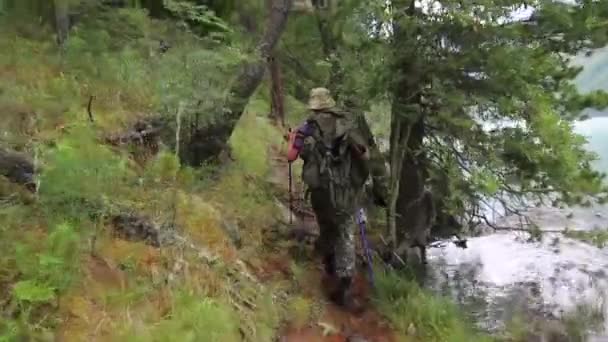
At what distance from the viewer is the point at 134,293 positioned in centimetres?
543

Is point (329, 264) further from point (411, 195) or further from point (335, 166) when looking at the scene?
point (411, 195)

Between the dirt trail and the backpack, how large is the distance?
963 millimetres

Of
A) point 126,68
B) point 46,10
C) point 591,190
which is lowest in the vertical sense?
point 591,190

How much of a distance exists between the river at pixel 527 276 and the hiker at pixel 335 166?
2132 millimetres

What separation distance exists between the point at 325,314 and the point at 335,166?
1.43 metres

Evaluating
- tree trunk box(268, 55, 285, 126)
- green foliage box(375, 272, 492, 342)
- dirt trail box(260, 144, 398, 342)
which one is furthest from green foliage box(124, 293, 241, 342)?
tree trunk box(268, 55, 285, 126)

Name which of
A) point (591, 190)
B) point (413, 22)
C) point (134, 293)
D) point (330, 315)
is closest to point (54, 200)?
point (134, 293)

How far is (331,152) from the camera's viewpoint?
23.3 feet

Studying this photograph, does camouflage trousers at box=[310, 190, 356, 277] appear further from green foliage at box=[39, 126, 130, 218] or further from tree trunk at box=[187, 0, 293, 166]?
green foliage at box=[39, 126, 130, 218]

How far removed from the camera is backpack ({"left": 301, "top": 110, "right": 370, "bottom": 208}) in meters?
7.07

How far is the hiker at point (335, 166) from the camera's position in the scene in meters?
7.07

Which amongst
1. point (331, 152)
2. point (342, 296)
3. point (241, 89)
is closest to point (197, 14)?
point (241, 89)

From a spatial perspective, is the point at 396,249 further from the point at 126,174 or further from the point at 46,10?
the point at 46,10

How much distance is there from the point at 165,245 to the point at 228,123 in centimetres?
272
